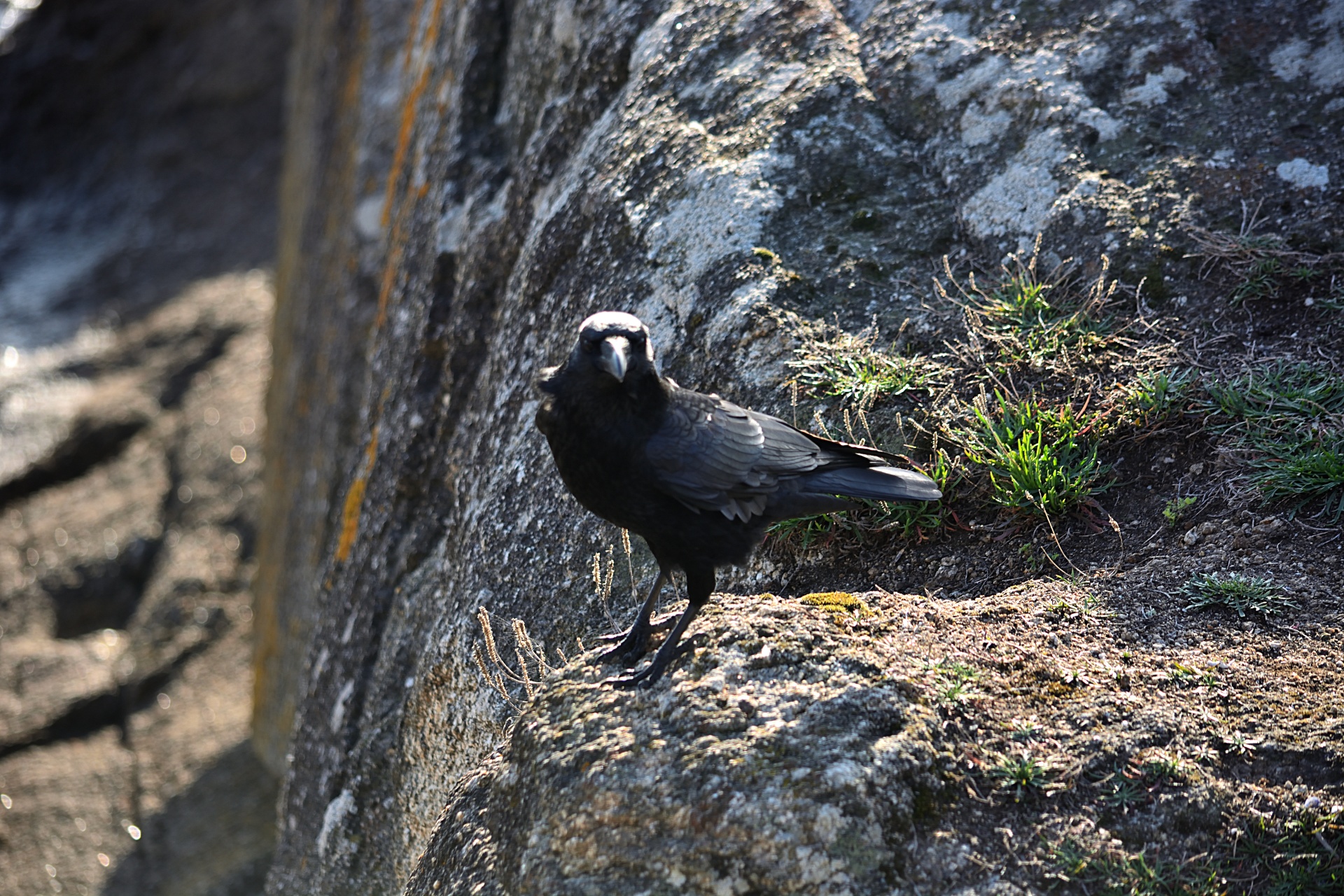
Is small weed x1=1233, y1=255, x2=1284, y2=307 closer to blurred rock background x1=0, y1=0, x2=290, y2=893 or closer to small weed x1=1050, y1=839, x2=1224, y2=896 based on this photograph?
small weed x1=1050, y1=839, x2=1224, y2=896

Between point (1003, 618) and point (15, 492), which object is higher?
point (1003, 618)

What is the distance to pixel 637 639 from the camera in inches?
99.0

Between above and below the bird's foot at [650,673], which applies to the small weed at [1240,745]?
below

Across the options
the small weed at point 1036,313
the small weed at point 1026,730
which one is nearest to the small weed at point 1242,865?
the small weed at point 1026,730

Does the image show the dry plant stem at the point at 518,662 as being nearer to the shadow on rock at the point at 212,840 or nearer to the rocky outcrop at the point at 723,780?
the rocky outcrop at the point at 723,780

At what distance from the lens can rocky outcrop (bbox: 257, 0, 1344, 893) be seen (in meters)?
3.09

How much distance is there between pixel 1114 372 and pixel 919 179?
976 millimetres

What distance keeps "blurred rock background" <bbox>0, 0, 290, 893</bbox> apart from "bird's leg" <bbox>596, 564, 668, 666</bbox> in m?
3.93

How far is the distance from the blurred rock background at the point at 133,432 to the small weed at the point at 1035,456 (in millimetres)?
4567

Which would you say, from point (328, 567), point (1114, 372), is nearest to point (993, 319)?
point (1114, 372)

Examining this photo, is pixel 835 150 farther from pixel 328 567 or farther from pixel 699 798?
pixel 328 567

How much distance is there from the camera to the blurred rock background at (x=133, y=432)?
229 inches

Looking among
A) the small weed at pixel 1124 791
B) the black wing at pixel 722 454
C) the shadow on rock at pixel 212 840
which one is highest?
the black wing at pixel 722 454

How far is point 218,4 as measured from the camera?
10477mm
